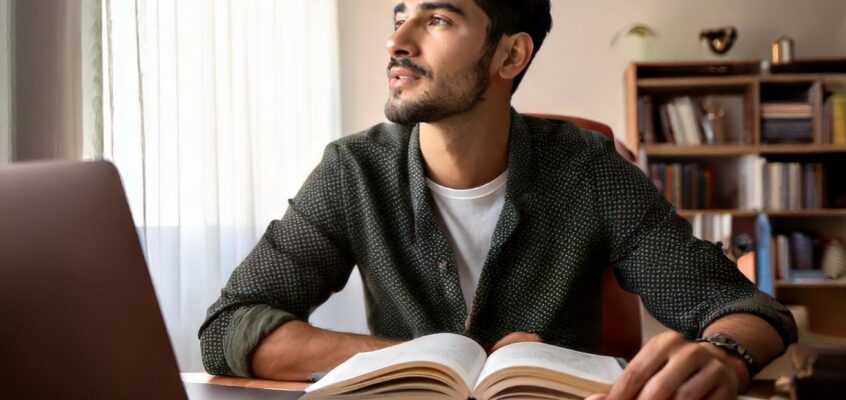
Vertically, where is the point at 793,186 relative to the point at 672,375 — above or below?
above

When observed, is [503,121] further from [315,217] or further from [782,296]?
[782,296]

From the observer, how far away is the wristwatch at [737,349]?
896 millimetres

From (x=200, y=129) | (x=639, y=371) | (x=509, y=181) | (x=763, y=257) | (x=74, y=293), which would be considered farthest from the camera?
(x=763, y=257)

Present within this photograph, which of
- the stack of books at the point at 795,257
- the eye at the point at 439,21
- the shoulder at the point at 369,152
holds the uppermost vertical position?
the eye at the point at 439,21

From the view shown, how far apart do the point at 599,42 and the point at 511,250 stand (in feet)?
9.91

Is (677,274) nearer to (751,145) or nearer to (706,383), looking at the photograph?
(706,383)

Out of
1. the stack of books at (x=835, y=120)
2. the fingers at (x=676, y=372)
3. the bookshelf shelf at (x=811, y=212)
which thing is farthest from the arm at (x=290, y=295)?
the stack of books at (x=835, y=120)

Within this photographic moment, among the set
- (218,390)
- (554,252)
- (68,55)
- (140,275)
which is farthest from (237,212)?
(140,275)

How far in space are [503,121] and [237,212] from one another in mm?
1505

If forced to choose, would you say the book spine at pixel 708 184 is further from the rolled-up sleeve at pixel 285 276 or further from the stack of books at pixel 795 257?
the rolled-up sleeve at pixel 285 276

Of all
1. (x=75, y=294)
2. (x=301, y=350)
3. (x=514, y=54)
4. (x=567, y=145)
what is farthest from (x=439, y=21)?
(x=75, y=294)

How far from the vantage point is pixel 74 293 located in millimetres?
543

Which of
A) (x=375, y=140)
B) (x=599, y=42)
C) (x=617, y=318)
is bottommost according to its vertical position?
(x=617, y=318)

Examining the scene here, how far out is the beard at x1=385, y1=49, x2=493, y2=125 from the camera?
4.59 feet
